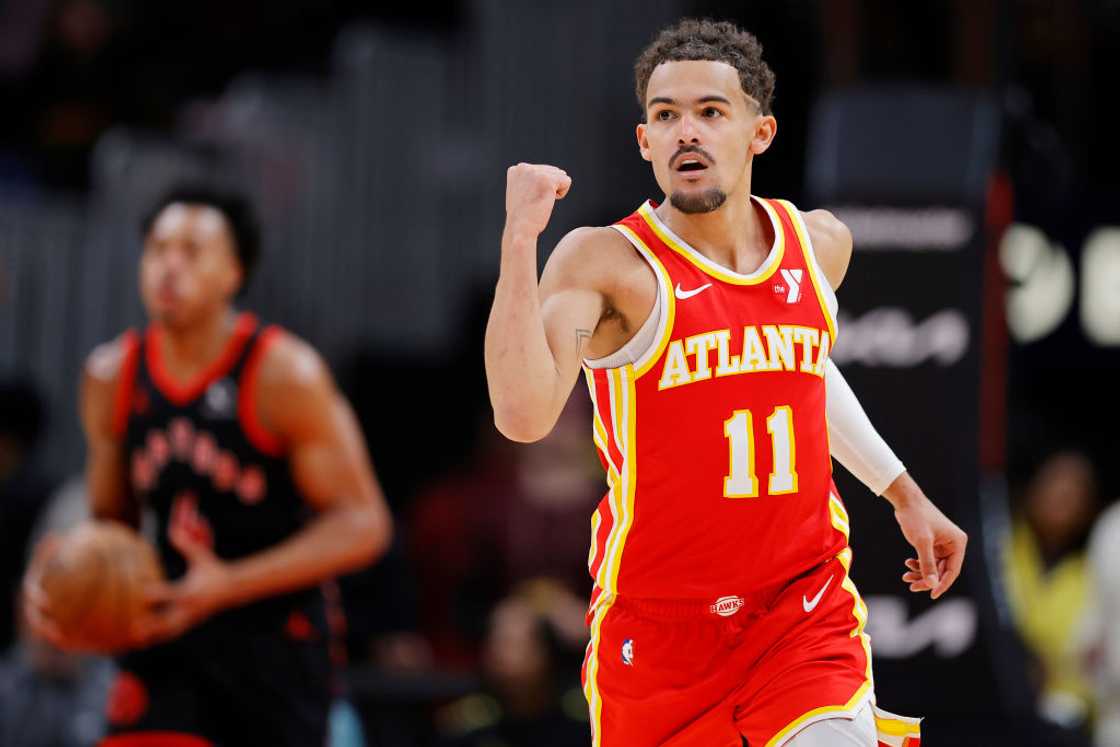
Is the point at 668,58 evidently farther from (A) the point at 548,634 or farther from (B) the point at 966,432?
(A) the point at 548,634

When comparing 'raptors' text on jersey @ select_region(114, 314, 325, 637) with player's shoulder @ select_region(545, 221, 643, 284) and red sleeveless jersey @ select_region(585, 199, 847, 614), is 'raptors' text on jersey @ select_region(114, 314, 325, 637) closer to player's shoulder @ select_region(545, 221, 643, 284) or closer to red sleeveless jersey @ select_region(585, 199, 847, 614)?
red sleeveless jersey @ select_region(585, 199, 847, 614)

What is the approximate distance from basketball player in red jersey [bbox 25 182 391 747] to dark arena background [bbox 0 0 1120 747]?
424mm

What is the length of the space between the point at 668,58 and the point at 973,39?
153 inches

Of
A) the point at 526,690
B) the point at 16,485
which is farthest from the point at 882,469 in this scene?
the point at 16,485

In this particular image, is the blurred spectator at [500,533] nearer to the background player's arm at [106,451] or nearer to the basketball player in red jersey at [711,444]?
the background player's arm at [106,451]

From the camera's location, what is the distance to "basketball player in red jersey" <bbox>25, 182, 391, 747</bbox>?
→ 5266mm

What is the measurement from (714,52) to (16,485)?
645 cm

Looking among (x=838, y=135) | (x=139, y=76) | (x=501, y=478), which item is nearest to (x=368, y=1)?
(x=139, y=76)

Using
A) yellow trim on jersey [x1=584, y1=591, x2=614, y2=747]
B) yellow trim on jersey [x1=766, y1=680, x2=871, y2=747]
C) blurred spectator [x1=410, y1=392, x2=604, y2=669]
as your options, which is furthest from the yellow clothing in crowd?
yellow trim on jersey [x1=766, y1=680, x2=871, y2=747]

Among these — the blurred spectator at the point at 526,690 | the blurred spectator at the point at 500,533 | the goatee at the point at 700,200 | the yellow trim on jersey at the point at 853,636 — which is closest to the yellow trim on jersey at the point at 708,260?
the goatee at the point at 700,200

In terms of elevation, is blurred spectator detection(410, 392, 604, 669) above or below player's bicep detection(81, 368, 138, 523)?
below

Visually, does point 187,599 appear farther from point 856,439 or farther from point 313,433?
point 856,439

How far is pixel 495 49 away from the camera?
10836mm

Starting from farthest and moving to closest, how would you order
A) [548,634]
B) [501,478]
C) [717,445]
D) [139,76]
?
1. [139,76]
2. [501,478]
3. [548,634]
4. [717,445]
